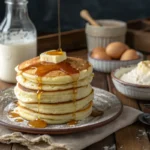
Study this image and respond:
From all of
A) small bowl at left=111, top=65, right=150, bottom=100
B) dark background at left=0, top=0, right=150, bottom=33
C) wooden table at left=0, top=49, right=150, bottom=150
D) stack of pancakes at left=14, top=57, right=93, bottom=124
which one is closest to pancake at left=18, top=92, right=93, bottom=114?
stack of pancakes at left=14, top=57, right=93, bottom=124

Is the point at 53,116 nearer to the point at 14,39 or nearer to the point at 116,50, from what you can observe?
the point at 14,39

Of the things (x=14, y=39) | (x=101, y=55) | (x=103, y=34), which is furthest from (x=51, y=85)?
(x=103, y=34)

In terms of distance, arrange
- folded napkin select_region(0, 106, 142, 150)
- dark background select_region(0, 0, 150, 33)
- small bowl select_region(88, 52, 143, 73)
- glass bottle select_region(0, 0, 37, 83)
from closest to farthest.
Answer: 1. folded napkin select_region(0, 106, 142, 150)
2. glass bottle select_region(0, 0, 37, 83)
3. small bowl select_region(88, 52, 143, 73)
4. dark background select_region(0, 0, 150, 33)

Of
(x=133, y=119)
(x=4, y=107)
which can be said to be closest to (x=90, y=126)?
(x=133, y=119)

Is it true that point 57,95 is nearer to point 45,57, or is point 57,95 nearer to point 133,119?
point 45,57

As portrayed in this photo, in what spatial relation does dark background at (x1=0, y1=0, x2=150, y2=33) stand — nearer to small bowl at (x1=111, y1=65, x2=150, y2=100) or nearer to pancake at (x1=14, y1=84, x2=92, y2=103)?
small bowl at (x1=111, y1=65, x2=150, y2=100)
